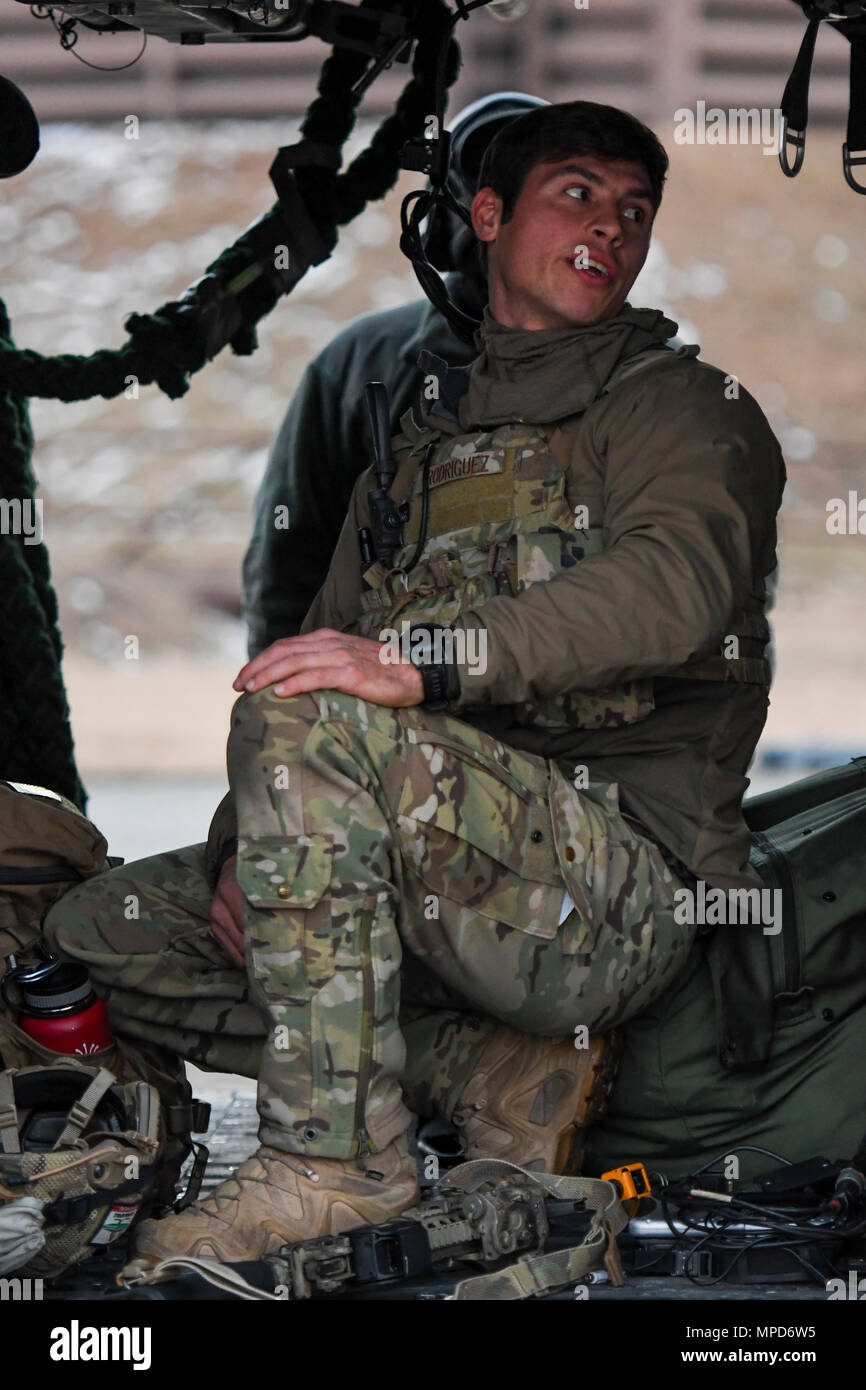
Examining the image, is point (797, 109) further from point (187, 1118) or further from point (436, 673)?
point (187, 1118)

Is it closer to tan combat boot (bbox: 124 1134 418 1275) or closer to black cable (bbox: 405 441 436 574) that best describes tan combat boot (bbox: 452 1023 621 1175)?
tan combat boot (bbox: 124 1134 418 1275)

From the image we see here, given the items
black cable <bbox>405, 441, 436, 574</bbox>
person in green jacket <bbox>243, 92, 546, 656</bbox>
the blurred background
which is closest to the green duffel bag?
black cable <bbox>405, 441, 436, 574</bbox>

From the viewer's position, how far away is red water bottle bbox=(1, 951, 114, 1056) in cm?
250

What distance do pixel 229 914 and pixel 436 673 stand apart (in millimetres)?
551

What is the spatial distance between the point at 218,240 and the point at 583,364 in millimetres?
15602

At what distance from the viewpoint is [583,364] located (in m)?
2.58

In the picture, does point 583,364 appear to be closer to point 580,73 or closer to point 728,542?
point 728,542

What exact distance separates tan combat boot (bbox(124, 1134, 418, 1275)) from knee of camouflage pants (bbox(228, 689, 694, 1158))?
3cm

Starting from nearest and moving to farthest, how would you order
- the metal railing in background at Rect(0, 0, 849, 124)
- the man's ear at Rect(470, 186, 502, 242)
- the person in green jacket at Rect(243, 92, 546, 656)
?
the man's ear at Rect(470, 186, 502, 242)
the person in green jacket at Rect(243, 92, 546, 656)
the metal railing in background at Rect(0, 0, 849, 124)

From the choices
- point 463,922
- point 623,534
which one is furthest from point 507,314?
point 463,922

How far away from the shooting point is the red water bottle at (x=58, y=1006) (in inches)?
98.4

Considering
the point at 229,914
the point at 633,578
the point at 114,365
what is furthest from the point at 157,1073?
the point at 114,365

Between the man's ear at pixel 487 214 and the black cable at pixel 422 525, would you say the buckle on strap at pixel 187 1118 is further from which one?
the man's ear at pixel 487 214

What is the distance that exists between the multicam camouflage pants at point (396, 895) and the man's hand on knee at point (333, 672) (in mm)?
17
